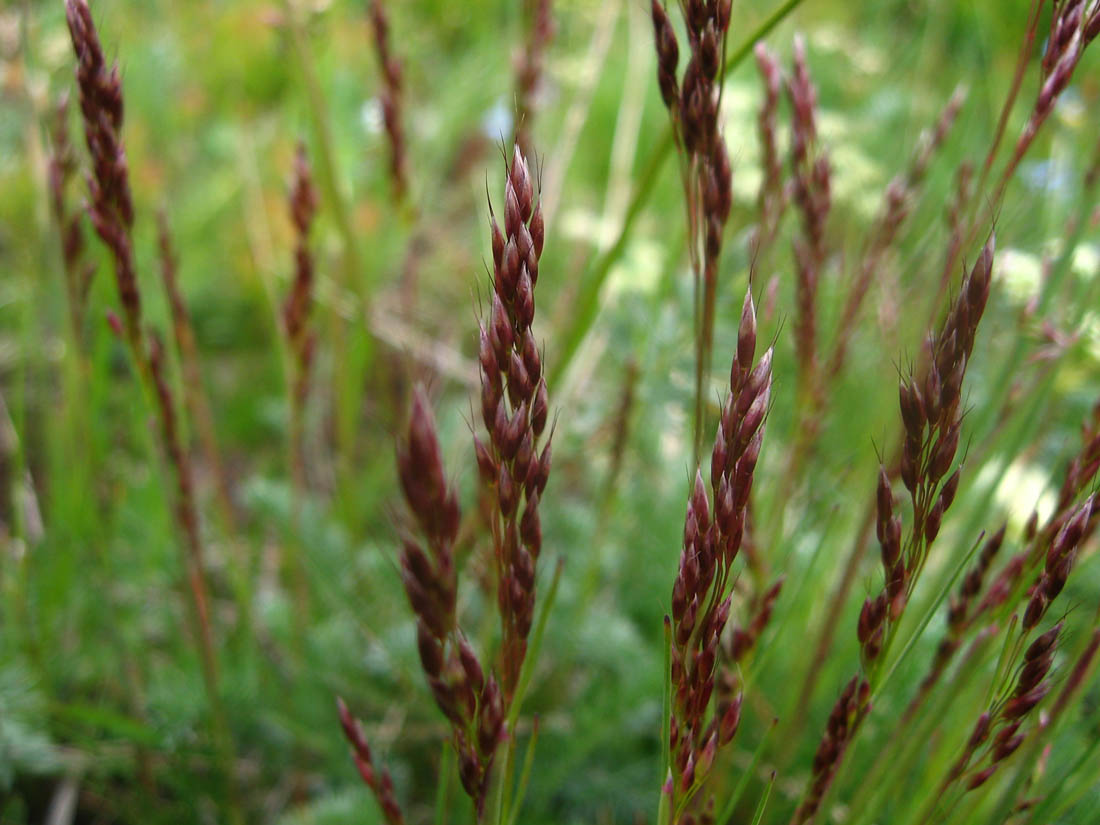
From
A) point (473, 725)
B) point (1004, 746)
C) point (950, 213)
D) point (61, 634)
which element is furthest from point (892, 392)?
point (61, 634)

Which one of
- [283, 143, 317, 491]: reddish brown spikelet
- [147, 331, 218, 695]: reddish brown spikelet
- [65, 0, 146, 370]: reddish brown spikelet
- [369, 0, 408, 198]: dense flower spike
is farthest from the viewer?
[369, 0, 408, 198]: dense flower spike

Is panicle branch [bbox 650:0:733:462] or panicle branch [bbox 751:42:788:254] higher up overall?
panicle branch [bbox 751:42:788:254]

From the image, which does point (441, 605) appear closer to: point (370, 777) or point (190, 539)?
point (370, 777)

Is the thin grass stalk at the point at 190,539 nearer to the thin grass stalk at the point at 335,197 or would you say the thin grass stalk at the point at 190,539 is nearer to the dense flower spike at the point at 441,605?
the thin grass stalk at the point at 335,197

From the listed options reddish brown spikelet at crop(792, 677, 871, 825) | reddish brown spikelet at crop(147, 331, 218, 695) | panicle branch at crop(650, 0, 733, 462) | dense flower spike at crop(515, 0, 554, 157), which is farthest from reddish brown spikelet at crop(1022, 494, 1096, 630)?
dense flower spike at crop(515, 0, 554, 157)

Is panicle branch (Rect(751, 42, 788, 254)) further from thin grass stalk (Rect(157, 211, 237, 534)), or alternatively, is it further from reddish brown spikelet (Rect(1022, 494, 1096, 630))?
thin grass stalk (Rect(157, 211, 237, 534))

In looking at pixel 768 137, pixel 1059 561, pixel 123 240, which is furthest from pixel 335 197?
pixel 1059 561
